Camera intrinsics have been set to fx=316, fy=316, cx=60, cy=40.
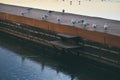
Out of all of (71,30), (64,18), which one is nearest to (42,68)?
(71,30)

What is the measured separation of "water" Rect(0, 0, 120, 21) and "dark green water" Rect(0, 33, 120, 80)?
909 mm

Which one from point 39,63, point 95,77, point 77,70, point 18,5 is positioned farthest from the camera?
point 18,5

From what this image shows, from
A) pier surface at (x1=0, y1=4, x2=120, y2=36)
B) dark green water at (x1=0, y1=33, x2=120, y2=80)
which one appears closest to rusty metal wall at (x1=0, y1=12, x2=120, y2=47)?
pier surface at (x1=0, y1=4, x2=120, y2=36)

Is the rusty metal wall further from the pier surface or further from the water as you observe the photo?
the water

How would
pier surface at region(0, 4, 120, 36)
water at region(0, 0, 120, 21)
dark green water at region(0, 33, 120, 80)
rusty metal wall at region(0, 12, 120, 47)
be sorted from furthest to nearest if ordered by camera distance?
water at region(0, 0, 120, 21) → pier surface at region(0, 4, 120, 36) → rusty metal wall at region(0, 12, 120, 47) → dark green water at region(0, 33, 120, 80)

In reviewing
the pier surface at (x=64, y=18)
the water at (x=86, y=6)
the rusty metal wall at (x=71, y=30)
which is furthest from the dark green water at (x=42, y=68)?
the water at (x=86, y=6)

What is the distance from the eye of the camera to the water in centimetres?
439

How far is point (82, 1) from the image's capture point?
5.18 meters

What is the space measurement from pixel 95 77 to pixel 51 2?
2.59 metres

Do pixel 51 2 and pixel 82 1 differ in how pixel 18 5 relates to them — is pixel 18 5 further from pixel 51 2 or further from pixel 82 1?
pixel 82 1

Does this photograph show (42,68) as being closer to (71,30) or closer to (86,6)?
(71,30)

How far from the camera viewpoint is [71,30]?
4.21 m

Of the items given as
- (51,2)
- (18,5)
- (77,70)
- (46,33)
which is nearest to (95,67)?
(77,70)

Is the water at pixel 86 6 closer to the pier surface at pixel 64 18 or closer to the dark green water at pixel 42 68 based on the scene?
the pier surface at pixel 64 18
